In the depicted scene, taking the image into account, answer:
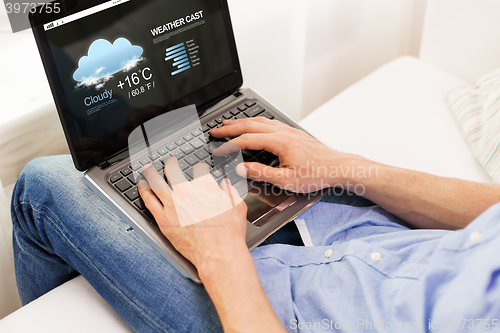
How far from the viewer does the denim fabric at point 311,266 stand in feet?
1.63

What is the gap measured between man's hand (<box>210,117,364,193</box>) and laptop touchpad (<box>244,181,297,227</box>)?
0.7 inches

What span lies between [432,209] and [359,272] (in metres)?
0.20

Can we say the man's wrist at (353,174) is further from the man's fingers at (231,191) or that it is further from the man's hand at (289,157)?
the man's fingers at (231,191)

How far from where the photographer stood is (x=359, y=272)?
23.1 inches

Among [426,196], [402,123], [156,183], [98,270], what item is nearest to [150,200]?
[156,183]

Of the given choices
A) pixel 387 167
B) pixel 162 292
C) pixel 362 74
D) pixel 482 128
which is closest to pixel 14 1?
pixel 162 292

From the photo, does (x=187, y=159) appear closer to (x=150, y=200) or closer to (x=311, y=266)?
(x=150, y=200)

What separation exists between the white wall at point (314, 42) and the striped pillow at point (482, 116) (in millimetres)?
457

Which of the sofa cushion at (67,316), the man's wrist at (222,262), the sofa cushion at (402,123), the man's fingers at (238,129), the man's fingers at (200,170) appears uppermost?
the man's fingers at (238,129)

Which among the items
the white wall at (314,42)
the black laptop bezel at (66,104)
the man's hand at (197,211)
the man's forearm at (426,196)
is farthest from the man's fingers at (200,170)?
the white wall at (314,42)

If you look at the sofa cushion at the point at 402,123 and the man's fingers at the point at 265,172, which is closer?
the man's fingers at the point at 265,172

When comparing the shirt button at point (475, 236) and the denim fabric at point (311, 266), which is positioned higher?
the shirt button at point (475, 236)

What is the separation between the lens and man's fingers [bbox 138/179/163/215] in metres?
0.62

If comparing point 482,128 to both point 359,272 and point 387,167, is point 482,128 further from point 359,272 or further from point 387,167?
point 359,272
